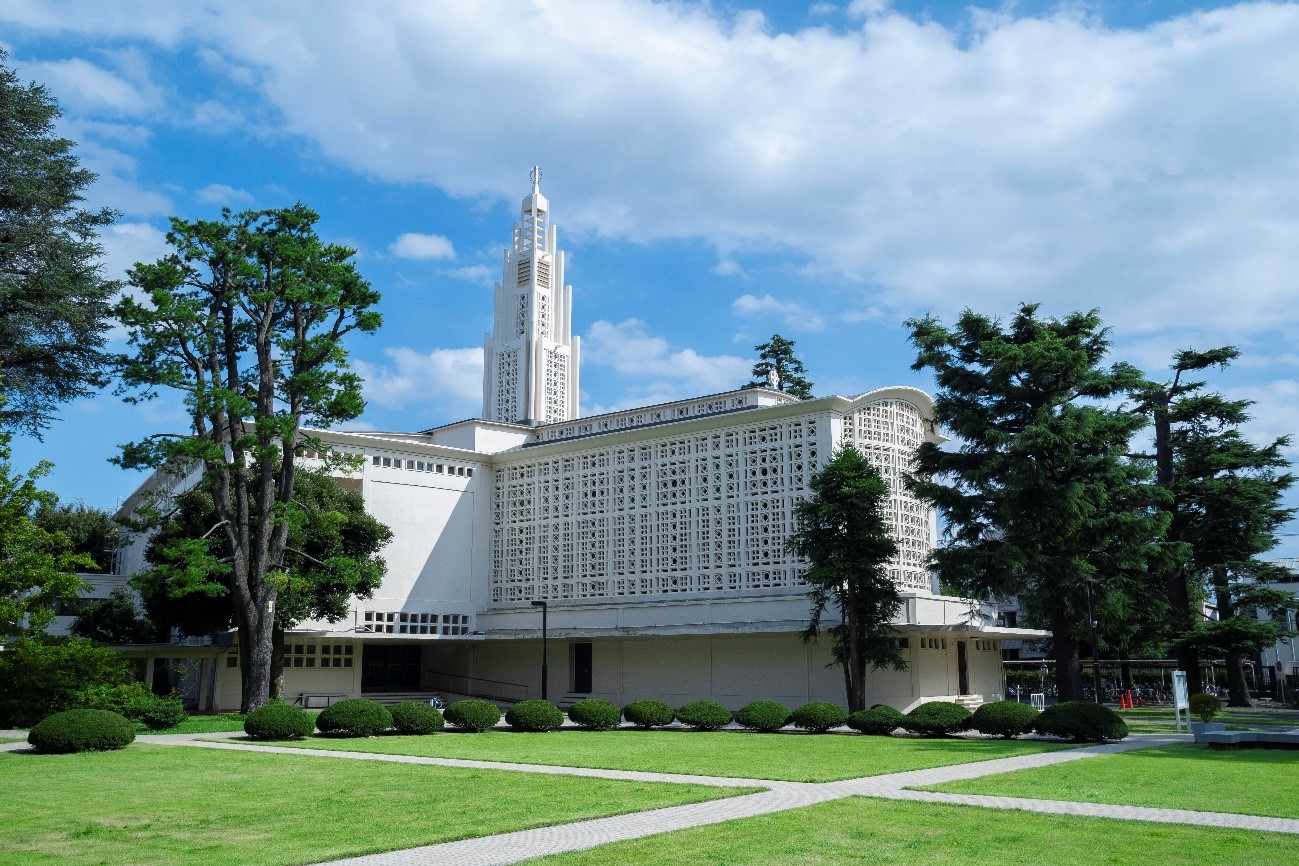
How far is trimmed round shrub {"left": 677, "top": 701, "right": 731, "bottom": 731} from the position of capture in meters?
30.4

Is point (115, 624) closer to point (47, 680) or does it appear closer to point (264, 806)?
point (47, 680)

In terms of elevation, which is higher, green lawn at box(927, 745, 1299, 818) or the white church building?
the white church building

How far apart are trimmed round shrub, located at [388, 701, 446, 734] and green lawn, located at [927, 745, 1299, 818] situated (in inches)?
608

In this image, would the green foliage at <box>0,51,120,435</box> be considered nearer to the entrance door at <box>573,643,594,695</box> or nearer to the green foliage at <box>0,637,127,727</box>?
the green foliage at <box>0,637,127,727</box>

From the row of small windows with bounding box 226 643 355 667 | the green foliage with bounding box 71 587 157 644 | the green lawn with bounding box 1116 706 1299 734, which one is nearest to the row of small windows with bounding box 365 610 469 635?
the row of small windows with bounding box 226 643 355 667

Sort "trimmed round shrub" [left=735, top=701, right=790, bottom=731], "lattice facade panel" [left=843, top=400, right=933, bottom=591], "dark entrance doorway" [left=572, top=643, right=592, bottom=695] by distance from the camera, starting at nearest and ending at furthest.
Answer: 1. "trimmed round shrub" [left=735, top=701, right=790, bottom=731]
2. "lattice facade panel" [left=843, top=400, right=933, bottom=591]
3. "dark entrance doorway" [left=572, top=643, right=592, bottom=695]

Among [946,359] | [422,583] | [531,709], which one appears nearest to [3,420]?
[531,709]

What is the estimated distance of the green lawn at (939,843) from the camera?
10078 mm

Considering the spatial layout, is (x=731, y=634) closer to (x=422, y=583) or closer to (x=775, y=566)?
(x=775, y=566)

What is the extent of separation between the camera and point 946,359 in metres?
36.6

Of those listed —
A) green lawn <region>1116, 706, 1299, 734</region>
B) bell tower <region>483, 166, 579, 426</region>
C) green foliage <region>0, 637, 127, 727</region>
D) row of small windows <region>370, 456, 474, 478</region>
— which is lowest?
green lawn <region>1116, 706, 1299, 734</region>

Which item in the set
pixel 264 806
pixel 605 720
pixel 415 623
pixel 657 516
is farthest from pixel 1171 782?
pixel 415 623

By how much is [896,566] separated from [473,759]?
71.4 ft

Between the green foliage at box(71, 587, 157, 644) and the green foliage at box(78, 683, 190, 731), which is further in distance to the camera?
the green foliage at box(71, 587, 157, 644)
